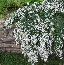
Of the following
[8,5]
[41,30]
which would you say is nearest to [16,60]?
[41,30]

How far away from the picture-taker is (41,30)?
396 centimetres

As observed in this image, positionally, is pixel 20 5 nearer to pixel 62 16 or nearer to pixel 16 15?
pixel 16 15

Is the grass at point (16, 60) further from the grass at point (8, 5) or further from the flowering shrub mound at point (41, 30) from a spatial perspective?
the grass at point (8, 5)

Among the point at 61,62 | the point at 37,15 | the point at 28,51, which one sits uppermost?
the point at 37,15

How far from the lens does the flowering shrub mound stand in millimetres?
3973

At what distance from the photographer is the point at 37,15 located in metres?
4.09

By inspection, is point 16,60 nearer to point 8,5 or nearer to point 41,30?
point 41,30

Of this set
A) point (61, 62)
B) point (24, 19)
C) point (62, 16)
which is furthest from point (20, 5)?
point (61, 62)

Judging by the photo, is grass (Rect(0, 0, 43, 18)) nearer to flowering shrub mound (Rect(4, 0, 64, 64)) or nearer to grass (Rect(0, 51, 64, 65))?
flowering shrub mound (Rect(4, 0, 64, 64))

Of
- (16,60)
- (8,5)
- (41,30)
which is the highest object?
(8,5)

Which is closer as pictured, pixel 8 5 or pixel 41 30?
pixel 41 30

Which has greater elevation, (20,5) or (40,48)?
(20,5)

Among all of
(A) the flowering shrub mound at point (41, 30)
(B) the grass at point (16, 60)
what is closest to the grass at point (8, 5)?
(A) the flowering shrub mound at point (41, 30)

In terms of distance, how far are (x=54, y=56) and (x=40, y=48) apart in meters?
0.83
